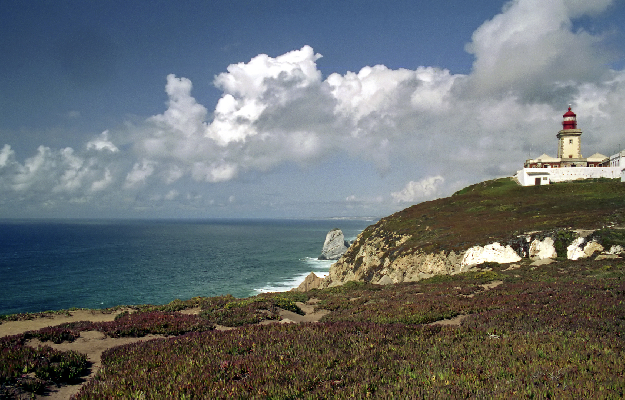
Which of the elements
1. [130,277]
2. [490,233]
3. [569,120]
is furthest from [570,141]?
[130,277]

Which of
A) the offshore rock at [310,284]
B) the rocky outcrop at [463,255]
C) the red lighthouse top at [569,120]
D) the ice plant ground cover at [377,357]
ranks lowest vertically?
the offshore rock at [310,284]

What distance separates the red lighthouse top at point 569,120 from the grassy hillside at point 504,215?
23.2 m

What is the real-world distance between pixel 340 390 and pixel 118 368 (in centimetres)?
525

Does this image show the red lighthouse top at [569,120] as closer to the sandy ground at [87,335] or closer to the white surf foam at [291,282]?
the white surf foam at [291,282]

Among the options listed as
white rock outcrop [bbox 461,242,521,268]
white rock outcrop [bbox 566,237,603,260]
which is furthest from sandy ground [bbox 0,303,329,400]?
white rock outcrop [bbox 566,237,603,260]

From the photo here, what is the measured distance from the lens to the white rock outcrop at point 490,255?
3338 centimetres

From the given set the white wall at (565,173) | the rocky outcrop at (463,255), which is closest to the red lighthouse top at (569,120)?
the white wall at (565,173)

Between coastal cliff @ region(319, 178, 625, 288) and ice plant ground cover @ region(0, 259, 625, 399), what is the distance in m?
21.4

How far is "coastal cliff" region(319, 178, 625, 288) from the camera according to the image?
32.1m

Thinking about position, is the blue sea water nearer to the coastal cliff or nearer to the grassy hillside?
the coastal cliff

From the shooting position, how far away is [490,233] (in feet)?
127

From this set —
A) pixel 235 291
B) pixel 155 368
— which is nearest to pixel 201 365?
pixel 155 368

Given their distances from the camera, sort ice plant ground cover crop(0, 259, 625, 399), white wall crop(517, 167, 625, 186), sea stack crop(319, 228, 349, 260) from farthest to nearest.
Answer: sea stack crop(319, 228, 349, 260), white wall crop(517, 167, 625, 186), ice plant ground cover crop(0, 259, 625, 399)

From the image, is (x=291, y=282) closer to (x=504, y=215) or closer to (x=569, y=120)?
(x=504, y=215)
